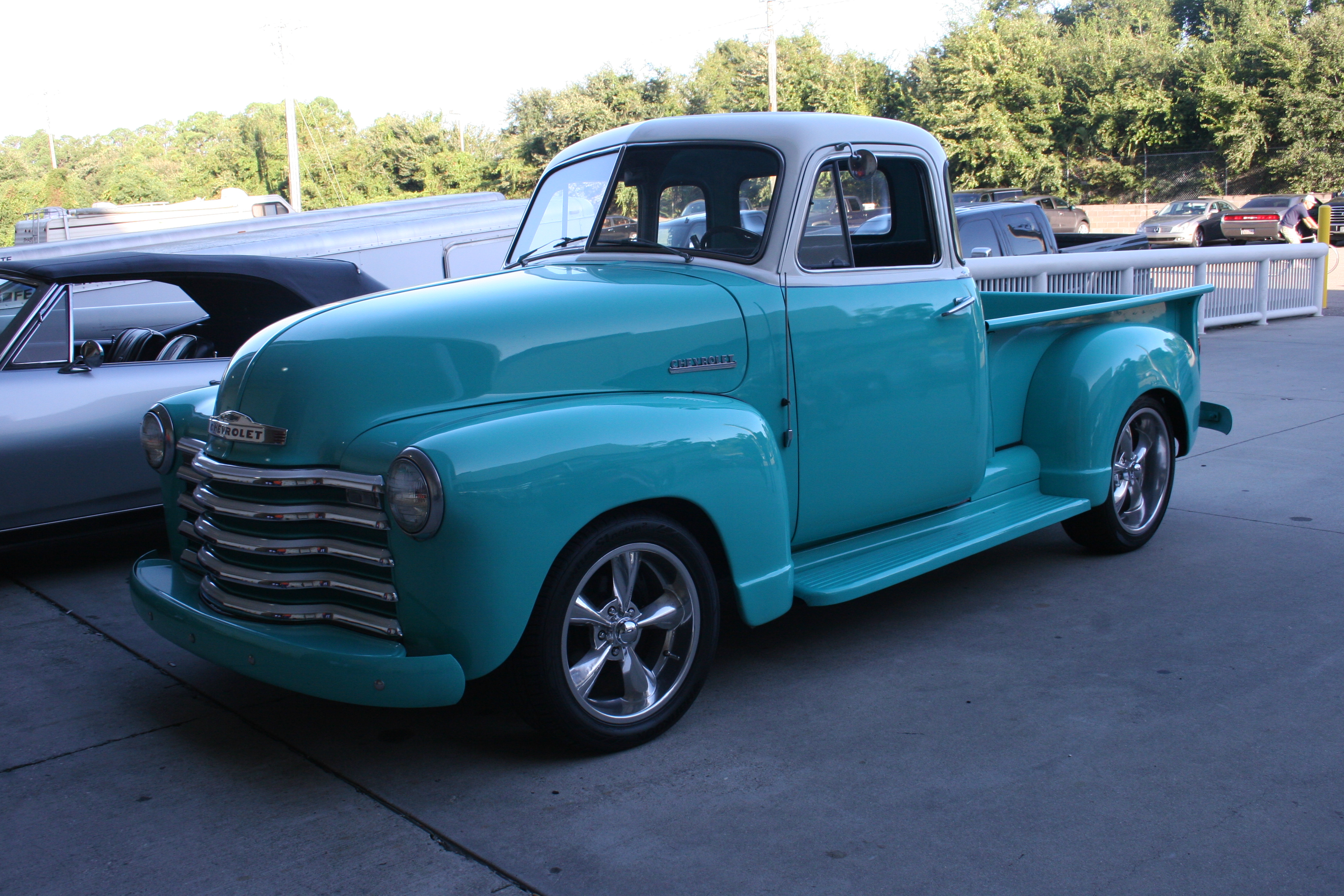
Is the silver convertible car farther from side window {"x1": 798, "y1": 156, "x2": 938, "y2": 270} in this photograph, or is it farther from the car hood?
the car hood

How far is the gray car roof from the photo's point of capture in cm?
408

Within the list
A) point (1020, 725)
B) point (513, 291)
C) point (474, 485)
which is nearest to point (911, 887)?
point (1020, 725)

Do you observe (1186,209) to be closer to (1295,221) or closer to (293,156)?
(1295,221)

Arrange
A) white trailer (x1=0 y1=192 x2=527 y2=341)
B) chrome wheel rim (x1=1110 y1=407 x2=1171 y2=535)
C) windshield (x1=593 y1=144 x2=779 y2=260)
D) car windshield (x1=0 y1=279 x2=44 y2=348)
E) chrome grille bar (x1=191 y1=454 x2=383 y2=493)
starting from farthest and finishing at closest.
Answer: white trailer (x1=0 y1=192 x2=527 y2=341)
car windshield (x1=0 y1=279 x2=44 y2=348)
chrome wheel rim (x1=1110 y1=407 x2=1171 y2=535)
windshield (x1=593 y1=144 x2=779 y2=260)
chrome grille bar (x1=191 y1=454 x2=383 y2=493)

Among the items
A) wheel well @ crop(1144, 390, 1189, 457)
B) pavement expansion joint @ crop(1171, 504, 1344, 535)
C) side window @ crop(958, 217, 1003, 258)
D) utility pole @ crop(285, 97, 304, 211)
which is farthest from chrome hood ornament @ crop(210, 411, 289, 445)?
utility pole @ crop(285, 97, 304, 211)

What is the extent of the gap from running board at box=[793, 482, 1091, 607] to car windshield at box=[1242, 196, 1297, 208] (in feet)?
91.8

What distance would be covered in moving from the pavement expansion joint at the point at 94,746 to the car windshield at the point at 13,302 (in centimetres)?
283

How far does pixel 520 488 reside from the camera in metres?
2.91

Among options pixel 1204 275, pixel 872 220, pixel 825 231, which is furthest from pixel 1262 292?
pixel 825 231

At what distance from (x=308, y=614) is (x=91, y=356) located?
3.29m

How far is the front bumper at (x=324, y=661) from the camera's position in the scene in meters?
2.88

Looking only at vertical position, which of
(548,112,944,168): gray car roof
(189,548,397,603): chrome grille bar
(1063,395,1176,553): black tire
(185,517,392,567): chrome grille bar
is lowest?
(1063,395,1176,553): black tire

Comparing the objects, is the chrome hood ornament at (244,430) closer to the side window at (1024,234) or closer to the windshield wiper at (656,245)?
the windshield wiper at (656,245)

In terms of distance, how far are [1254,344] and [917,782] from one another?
1135cm
